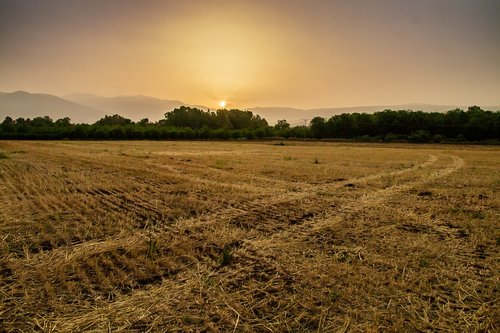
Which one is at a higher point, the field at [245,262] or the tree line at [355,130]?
the tree line at [355,130]

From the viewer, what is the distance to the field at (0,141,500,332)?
143 inches

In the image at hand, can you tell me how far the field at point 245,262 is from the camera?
12.0ft

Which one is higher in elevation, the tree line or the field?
the tree line

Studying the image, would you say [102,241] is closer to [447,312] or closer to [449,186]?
[447,312]

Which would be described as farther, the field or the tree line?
the tree line

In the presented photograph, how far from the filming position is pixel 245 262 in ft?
16.8

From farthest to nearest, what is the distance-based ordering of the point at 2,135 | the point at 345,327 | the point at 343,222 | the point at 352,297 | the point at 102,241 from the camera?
the point at 2,135
the point at 343,222
the point at 102,241
the point at 352,297
the point at 345,327

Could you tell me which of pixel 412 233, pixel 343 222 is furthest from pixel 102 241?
pixel 412 233

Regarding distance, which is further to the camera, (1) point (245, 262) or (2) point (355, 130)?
(2) point (355, 130)

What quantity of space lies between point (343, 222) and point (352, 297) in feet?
11.6

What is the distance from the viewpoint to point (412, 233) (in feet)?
21.9

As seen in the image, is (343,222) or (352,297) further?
(343,222)

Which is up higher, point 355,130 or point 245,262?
point 355,130

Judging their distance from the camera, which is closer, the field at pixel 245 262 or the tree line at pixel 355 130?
the field at pixel 245 262
